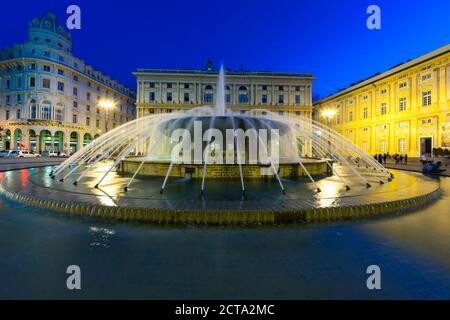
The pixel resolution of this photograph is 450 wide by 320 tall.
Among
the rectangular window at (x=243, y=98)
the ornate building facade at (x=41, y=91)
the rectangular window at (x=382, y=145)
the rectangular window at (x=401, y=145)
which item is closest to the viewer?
the rectangular window at (x=401, y=145)

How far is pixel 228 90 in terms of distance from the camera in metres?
59.9

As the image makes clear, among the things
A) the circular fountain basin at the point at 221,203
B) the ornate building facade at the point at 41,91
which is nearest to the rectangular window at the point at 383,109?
the circular fountain basin at the point at 221,203

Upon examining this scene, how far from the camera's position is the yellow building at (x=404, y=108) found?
3141 centimetres

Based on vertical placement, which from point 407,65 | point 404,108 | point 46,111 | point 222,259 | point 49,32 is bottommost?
point 222,259

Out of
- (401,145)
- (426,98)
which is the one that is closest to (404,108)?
(426,98)

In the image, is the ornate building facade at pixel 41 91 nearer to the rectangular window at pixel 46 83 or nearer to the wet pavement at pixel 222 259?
the rectangular window at pixel 46 83

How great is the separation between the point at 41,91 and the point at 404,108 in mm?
61951

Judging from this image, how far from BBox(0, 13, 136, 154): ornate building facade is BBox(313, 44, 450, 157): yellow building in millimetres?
46797

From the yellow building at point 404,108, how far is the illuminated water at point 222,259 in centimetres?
3422

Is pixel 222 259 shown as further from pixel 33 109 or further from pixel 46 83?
pixel 46 83

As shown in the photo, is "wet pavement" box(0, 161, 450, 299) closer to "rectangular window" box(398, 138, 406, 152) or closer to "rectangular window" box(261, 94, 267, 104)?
"rectangular window" box(398, 138, 406, 152)

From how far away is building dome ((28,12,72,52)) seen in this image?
1778 inches

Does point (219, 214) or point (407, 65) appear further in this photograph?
point (407, 65)

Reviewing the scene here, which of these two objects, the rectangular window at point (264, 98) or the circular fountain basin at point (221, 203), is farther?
the rectangular window at point (264, 98)
